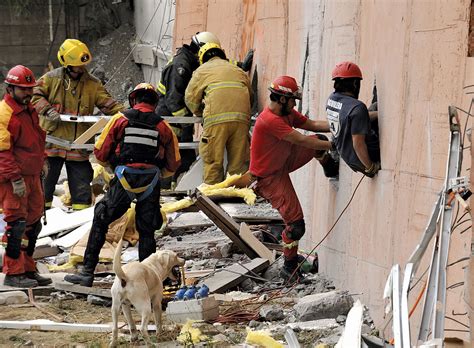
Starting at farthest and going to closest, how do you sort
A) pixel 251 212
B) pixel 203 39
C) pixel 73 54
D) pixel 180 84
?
pixel 203 39
pixel 180 84
pixel 73 54
pixel 251 212

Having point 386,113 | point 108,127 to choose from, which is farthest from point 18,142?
point 386,113

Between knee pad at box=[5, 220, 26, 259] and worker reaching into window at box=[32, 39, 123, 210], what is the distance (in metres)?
3.27

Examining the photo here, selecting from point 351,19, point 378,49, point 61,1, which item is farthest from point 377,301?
point 61,1

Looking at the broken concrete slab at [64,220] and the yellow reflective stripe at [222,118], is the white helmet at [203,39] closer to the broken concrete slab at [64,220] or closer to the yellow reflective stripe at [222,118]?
the yellow reflective stripe at [222,118]

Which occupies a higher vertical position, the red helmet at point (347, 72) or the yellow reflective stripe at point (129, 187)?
the red helmet at point (347, 72)

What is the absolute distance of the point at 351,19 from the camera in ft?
30.7

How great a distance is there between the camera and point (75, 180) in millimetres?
13000

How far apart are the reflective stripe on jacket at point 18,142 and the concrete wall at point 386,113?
2.79 meters

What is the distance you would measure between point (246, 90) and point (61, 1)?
13089 mm

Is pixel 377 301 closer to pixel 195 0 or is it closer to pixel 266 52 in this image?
pixel 266 52

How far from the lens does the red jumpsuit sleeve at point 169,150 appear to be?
9.52m

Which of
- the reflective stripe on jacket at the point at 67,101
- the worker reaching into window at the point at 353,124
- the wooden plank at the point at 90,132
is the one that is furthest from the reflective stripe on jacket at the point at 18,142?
the reflective stripe on jacket at the point at 67,101

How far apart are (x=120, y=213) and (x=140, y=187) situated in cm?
37

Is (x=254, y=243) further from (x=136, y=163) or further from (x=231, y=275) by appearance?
(x=136, y=163)
